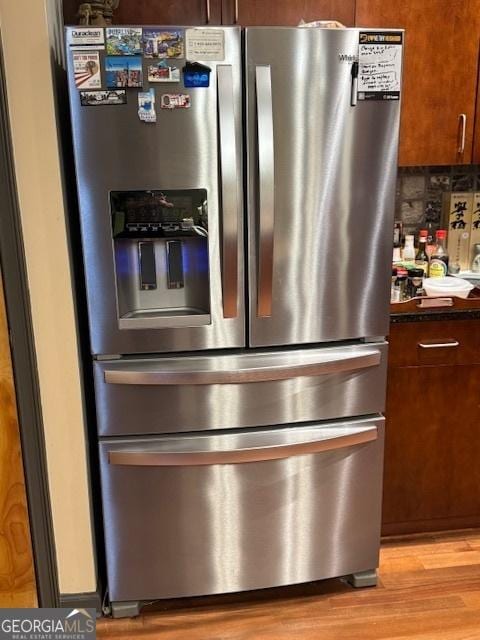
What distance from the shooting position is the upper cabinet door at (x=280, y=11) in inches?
86.8

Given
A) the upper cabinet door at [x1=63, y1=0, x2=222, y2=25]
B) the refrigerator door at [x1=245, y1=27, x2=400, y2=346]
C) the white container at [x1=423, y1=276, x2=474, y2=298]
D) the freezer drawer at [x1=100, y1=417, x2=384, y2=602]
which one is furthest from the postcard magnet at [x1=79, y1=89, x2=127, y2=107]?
the white container at [x1=423, y1=276, x2=474, y2=298]

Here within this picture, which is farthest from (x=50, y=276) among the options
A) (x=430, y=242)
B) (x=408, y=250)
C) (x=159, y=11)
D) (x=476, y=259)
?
(x=476, y=259)

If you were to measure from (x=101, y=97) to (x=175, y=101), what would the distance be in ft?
0.65

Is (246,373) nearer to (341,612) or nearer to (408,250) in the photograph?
(341,612)

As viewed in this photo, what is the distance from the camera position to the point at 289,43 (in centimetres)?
175

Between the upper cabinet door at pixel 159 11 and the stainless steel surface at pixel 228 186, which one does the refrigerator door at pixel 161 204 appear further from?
the upper cabinet door at pixel 159 11

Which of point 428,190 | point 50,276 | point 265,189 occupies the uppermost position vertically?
point 265,189

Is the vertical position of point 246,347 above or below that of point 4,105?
below

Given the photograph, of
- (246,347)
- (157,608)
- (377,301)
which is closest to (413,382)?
(377,301)

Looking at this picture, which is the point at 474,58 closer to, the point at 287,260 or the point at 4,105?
the point at 287,260

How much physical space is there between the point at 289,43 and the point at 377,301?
2.62 feet

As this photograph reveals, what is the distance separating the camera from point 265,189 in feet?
5.88

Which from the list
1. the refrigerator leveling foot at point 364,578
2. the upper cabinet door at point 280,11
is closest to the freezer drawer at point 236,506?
the refrigerator leveling foot at point 364,578

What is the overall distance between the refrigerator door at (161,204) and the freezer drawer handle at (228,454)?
314 millimetres
